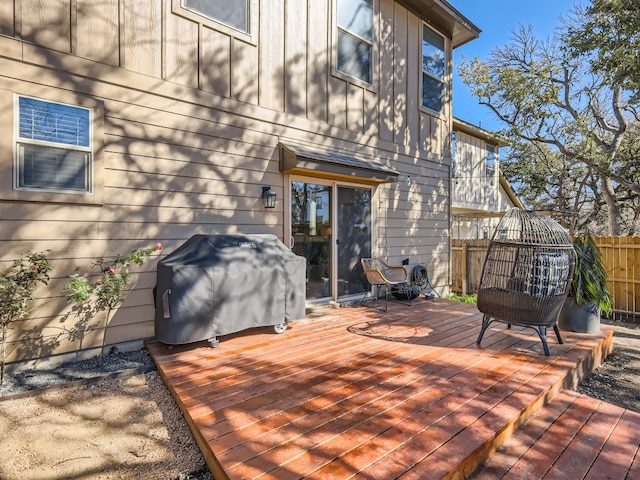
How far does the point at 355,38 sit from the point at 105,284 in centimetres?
556

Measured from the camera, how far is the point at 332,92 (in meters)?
5.55

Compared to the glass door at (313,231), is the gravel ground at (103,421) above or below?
below

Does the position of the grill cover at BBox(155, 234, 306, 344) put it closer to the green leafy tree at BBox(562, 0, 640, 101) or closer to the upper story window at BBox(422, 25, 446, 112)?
the upper story window at BBox(422, 25, 446, 112)

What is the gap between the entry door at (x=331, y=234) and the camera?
17.2 ft

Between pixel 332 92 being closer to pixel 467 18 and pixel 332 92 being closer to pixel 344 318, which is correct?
pixel 344 318

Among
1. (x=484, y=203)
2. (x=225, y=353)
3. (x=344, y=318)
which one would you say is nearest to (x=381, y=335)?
(x=344, y=318)

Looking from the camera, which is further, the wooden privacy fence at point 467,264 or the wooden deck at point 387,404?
the wooden privacy fence at point 467,264

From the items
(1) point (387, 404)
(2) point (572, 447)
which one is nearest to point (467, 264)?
(2) point (572, 447)

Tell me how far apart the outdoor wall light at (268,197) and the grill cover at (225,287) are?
0.61 m

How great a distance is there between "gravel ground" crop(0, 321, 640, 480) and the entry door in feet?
8.93

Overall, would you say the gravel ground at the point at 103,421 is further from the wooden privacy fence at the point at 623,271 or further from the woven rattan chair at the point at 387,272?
Result: the wooden privacy fence at the point at 623,271

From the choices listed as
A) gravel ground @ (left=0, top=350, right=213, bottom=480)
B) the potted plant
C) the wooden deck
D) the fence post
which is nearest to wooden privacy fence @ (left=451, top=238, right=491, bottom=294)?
the fence post

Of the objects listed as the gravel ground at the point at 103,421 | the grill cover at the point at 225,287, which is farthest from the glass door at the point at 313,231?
the gravel ground at the point at 103,421

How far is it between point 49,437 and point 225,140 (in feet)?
11.3
